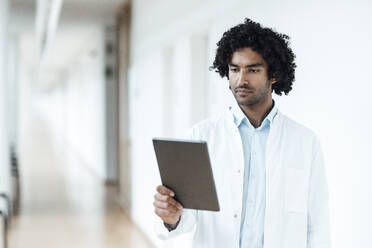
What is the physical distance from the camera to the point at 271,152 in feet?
5.95

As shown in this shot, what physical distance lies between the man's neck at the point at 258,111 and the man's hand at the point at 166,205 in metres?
0.42

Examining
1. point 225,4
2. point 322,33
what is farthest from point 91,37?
point 322,33

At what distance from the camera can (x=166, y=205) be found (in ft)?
5.62

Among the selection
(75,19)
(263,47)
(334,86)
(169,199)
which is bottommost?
(169,199)

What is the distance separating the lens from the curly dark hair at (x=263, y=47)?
1.76 meters

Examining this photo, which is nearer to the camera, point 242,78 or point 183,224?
point 242,78

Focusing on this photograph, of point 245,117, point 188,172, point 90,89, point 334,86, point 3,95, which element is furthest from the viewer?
point 90,89

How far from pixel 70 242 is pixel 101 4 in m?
3.60

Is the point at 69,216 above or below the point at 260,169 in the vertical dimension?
below

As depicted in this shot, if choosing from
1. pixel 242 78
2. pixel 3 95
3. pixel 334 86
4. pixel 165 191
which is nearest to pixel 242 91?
pixel 242 78

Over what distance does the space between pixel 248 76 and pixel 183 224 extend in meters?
0.58

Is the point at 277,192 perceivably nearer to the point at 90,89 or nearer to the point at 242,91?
the point at 242,91

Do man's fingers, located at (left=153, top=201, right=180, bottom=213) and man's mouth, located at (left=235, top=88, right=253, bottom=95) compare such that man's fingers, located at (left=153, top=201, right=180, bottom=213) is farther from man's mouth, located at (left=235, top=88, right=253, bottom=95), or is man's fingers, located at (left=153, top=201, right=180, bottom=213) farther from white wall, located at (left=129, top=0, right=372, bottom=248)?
white wall, located at (left=129, top=0, right=372, bottom=248)

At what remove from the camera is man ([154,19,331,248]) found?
1776mm
